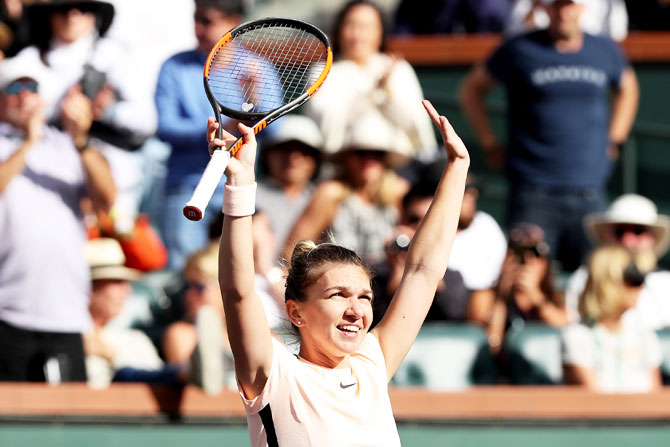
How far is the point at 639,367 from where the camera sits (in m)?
5.62

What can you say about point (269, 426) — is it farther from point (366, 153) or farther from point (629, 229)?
point (629, 229)

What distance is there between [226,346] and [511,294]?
4.37 ft

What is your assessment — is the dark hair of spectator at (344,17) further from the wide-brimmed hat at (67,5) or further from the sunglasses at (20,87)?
the sunglasses at (20,87)

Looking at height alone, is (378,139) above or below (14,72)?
below

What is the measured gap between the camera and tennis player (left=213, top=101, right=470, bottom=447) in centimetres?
278

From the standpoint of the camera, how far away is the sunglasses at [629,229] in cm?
669

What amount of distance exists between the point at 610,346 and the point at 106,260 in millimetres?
2271

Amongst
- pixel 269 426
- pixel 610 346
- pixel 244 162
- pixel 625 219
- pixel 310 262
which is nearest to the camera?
pixel 244 162

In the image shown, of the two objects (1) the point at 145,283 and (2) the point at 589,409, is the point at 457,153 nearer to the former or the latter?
(2) the point at 589,409

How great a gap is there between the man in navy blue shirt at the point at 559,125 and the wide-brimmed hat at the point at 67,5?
6.86 feet

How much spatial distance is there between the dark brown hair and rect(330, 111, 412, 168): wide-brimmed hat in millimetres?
3218

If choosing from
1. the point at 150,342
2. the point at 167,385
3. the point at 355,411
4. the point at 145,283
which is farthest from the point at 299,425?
the point at 145,283

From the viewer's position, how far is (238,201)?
2.76 m

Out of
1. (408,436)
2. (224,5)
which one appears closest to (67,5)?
(224,5)
